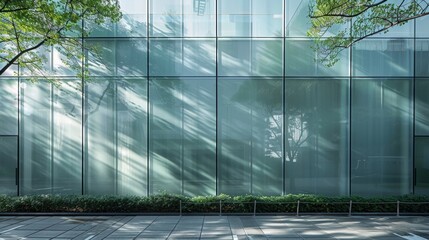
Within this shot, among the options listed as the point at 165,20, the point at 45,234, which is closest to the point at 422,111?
the point at 165,20

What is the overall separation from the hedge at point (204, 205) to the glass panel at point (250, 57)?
5626mm

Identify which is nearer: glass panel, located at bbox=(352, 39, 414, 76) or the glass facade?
the glass facade

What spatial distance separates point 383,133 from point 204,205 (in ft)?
28.8

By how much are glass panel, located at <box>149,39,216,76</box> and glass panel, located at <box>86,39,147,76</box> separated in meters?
0.50

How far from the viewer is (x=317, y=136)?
1409 cm

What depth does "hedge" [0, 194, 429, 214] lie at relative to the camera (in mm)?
12461

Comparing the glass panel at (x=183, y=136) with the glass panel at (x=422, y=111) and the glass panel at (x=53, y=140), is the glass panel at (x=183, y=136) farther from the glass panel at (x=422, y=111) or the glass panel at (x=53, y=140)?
the glass panel at (x=422, y=111)

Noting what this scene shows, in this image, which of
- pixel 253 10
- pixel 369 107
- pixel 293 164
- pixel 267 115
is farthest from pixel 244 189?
pixel 253 10

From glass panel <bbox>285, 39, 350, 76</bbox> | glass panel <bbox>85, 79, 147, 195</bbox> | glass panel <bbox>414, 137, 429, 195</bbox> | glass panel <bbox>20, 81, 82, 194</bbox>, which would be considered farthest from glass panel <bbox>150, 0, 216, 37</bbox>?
glass panel <bbox>414, 137, 429, 195</bbox>

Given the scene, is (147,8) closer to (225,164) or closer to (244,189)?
(225,164)

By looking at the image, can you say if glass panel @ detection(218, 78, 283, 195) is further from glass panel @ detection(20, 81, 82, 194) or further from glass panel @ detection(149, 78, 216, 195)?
glass panel @ detection(20, 81, 82, 194)

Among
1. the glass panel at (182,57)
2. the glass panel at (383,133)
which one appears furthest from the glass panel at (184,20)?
the glass panel at (383,133)

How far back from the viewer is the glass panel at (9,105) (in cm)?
1408

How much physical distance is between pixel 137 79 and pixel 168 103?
180 centimetres
